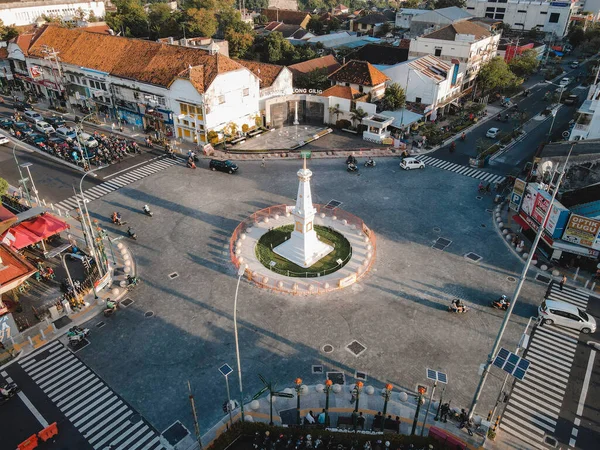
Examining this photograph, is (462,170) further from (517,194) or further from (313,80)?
(313,80)

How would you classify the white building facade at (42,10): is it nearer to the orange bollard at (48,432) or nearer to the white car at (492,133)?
the white car at (492,133)

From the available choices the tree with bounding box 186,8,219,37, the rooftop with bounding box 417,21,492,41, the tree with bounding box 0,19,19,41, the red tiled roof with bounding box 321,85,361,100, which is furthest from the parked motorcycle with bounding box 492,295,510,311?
the tree with bounding box 0,19,19,41

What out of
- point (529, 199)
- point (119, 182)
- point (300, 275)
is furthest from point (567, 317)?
point (119, 182)

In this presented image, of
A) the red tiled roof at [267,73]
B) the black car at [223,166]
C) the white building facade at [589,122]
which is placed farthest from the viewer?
the red tiled roof at [267,73]

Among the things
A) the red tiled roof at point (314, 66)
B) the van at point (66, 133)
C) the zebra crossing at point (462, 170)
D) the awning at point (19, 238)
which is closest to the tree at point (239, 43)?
the red tiled roof at point (314, 66)

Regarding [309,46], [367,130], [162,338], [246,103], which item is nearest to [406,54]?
[309,46]
